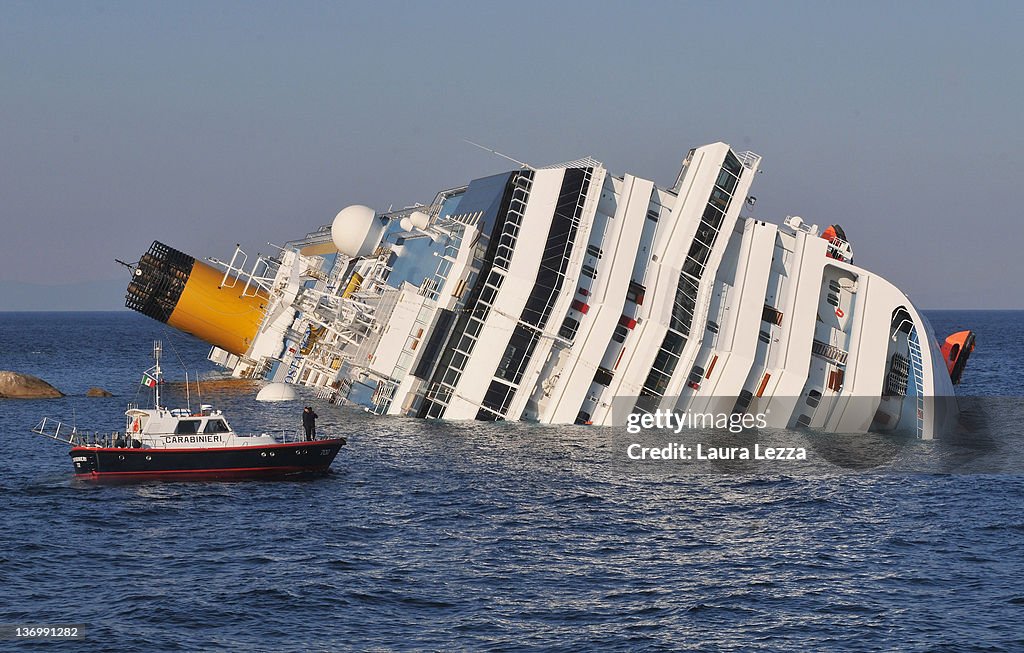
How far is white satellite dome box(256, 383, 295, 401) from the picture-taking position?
7662 centimetres

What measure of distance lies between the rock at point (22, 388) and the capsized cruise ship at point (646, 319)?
34.5 metres

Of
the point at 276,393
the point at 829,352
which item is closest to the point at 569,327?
the point at 829,352

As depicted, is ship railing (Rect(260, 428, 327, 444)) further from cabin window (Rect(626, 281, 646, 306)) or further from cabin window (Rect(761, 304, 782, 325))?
cabin window (Rect(761, 304, 782, 325))

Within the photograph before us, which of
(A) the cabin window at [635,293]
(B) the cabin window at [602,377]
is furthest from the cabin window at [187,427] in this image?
(A) the cabin window at [635,293]

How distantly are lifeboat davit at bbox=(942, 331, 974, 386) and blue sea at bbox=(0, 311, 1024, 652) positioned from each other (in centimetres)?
1056

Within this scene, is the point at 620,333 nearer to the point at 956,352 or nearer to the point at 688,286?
the point at 688,286

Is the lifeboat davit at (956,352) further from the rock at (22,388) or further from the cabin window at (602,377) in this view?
the rock at (22,388)

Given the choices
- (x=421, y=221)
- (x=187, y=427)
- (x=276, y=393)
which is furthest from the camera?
(x=276, y=393)

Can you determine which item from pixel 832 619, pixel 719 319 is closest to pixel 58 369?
pixel 719 319

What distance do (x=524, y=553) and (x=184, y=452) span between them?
55.6 feet

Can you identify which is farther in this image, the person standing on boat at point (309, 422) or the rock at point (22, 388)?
the rock at point (22, 388)

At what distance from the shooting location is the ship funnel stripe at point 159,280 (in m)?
77.6

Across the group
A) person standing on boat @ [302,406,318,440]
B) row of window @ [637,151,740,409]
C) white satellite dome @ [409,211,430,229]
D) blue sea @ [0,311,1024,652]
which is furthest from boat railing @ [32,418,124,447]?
row of window @ [637,151,740,409]

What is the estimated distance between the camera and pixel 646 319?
184 ft
